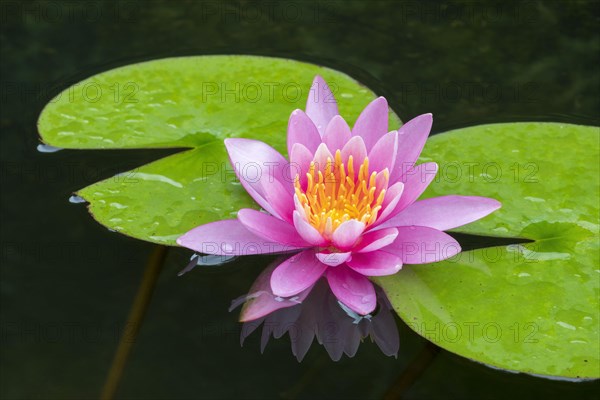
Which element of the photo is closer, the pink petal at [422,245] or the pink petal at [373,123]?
the pink petal at [422,245]

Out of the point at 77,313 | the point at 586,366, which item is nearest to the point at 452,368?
the point at 586,366

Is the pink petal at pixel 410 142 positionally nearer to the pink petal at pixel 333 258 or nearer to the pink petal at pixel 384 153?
the pink petal at pixel 384 153

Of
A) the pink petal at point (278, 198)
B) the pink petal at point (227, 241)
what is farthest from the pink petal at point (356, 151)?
the pink petal at point (227, 241)

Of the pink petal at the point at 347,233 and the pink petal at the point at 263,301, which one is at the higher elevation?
the pink petal at the point at 347,233

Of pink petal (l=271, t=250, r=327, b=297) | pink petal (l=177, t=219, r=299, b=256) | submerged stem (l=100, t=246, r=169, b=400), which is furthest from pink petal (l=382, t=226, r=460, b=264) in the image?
submerged stem (l=100, t=246, r=169, b=400)

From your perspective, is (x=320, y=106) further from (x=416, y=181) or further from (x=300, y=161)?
(x=416, y=181)

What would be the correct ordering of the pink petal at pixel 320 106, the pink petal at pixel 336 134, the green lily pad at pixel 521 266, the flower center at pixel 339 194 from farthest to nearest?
the pink petal at pixel 320 106 → the pink petal at pixel 336 134 → the flower center at pixel 339 194 → the green lily pad at pixel 521 266

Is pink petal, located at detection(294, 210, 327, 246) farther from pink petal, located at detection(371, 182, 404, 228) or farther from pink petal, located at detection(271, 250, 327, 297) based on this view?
pink petal, located at detection(371, 182, 404, 228)
